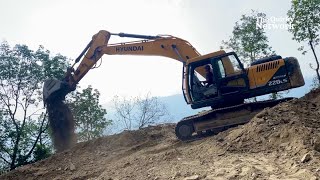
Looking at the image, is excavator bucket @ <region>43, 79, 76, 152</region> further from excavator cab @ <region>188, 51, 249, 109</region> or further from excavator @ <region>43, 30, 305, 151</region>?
excavator cab @ <region>188, 51, 249, 109</region>

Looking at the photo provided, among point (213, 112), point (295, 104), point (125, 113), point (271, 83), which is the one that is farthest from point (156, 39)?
point (125, 113)

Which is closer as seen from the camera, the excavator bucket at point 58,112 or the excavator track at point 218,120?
the excavator track at point 218,120

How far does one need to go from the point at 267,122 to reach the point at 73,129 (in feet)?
27.0

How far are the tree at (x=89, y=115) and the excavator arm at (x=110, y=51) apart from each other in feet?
40.6

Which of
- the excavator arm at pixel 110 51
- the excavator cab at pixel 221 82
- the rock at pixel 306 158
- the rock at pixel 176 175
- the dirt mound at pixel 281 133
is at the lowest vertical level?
the rock at pixel 306 158

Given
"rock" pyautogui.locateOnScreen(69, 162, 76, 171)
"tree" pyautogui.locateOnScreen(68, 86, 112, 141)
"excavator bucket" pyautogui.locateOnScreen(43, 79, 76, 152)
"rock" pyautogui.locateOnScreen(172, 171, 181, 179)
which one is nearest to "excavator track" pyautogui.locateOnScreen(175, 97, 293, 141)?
"rock" pyautogui.locateOnScreen(69, 162, 76, 171)

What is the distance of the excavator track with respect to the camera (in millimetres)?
10227

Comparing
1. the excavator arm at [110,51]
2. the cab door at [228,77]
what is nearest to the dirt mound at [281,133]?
the cab door at [228,77]

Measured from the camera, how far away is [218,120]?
10.4 metres

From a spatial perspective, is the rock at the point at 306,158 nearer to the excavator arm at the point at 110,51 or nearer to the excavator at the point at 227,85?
the excavator at the point at 227,85

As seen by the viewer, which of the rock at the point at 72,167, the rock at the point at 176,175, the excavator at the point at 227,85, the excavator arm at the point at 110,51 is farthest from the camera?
the excavator arm at the point at 110,51

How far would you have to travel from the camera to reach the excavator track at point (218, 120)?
10.2 metres

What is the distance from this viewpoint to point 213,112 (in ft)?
→ 34.0

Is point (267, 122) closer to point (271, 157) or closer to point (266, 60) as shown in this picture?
point (271, 157)
